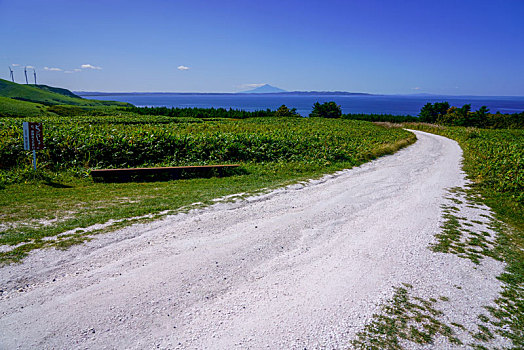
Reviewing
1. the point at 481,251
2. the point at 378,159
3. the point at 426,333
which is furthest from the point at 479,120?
the point at 426,333

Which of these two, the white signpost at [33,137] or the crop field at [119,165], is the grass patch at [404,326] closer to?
the crop field at [119,165]

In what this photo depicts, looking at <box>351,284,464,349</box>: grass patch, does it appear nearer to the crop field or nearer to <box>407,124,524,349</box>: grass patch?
<box>407,124,524,349</box>: grass patch

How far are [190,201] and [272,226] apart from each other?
2812 mm

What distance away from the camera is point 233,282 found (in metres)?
5.12

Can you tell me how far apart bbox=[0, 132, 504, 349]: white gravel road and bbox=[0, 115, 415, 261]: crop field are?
1.11m

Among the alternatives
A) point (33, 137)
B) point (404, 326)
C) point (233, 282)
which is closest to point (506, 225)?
point (404, 326)

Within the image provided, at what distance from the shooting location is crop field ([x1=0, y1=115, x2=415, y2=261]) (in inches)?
279

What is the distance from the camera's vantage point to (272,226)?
748 centimetres

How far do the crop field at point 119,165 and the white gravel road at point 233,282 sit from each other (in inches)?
43.6

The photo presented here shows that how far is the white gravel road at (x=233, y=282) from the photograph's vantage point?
156 inches

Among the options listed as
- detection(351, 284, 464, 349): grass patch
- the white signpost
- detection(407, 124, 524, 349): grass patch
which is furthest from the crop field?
detection(407, 124, 524, 349): grass patch

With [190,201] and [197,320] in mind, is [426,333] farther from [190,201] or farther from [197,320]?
[190,201]

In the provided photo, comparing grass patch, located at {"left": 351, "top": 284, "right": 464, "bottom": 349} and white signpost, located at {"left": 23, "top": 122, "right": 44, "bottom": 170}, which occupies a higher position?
white signpost, located at {"left": 23, "top": 122, "right": 44, "bottom": 170}

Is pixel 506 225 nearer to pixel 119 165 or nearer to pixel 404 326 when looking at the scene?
pixel 404 326
